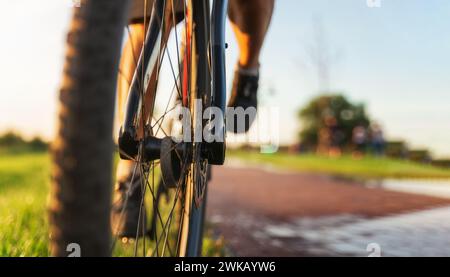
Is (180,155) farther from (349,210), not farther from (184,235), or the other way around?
(349,210)

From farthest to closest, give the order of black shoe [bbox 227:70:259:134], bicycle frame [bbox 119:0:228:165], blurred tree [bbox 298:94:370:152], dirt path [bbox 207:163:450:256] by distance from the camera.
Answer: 1. blurred tree [bbox 298:94:370:152]
2. dirt path [bbox 207:163:450:256]
3. black shoe [bbox 227:70:259:134]
4. bicycle frame [bbox 119:0:228:165]

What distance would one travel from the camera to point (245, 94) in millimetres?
2674

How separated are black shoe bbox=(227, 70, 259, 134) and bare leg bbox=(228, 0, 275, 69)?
0.08 metres

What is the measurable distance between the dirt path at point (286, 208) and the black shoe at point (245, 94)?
916 millimetres

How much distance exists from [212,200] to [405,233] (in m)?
2.73

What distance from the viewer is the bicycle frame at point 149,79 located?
151 cm

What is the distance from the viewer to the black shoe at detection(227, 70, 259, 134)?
2646mm

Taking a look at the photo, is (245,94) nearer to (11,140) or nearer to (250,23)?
(250,23)

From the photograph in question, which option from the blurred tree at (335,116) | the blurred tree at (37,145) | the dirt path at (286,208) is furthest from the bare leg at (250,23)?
the blurred tree at (335,116)

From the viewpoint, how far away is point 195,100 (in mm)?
1685

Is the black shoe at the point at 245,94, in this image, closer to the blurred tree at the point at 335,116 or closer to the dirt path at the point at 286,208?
the dirt path at the point at 286,208

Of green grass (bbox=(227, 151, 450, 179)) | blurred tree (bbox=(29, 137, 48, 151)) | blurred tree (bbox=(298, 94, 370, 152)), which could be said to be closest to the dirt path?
green grass (bbox=(227, 151, 450, 179))

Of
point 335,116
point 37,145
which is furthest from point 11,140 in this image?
point 335,116

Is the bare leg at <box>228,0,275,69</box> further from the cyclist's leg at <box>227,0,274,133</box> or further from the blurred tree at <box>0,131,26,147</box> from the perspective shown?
the blurred tree at <box>0,131,26,147</box>
